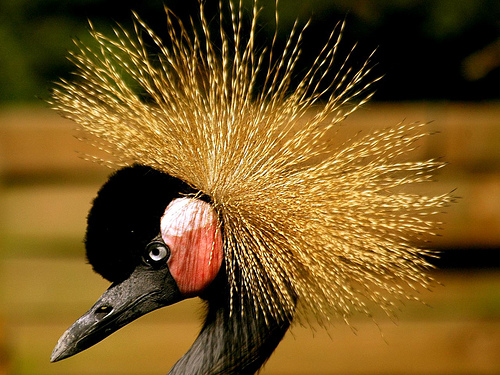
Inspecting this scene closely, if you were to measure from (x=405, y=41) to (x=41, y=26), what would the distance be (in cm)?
135

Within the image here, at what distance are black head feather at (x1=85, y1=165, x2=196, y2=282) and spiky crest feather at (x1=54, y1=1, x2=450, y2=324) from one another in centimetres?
5

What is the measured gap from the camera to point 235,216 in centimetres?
95

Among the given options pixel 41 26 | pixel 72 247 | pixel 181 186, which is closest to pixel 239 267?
pixel 181 186

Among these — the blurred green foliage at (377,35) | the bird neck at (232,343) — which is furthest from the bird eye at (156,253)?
the blurred green foliage at (377,35)

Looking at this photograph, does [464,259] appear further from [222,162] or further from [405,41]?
[222,162]

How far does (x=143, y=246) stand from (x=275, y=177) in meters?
0.22

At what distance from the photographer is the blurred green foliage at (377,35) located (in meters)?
2.23

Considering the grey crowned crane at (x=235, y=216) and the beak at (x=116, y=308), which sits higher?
the grey crowned crane at (x=235, y=216)

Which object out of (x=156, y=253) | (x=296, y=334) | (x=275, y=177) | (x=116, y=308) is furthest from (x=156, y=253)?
(x=296, y=334)

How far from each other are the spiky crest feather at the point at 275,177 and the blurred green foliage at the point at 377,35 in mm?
1142

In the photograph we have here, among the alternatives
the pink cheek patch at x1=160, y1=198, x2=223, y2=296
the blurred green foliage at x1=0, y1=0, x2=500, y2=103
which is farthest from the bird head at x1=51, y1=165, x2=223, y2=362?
the blurred green foliage at x1=0, y1=0, x2=500, y2=103

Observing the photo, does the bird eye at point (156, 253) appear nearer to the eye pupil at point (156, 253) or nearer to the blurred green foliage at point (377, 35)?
the eye pupil at point (156, 253)

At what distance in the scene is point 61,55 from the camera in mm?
2406

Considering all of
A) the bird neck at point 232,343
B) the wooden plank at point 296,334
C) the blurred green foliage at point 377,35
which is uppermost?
the blurred green foliage at point 377,35
